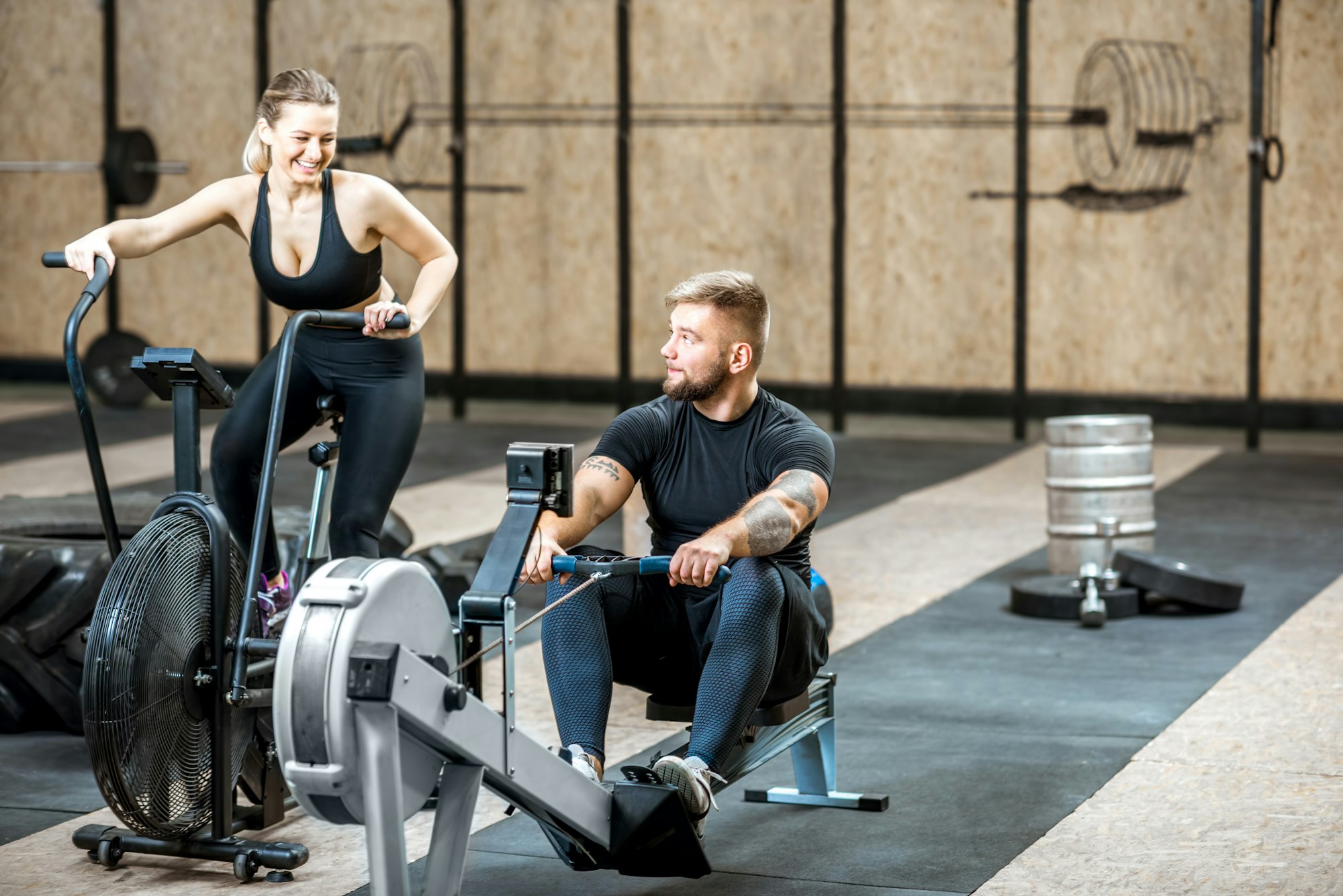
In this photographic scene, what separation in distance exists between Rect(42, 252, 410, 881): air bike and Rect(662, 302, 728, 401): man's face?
570 millimetres

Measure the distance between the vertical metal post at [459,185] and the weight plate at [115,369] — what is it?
66.1 inches

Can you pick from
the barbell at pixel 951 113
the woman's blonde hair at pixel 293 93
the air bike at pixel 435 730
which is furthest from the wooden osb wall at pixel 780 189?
the air bike at pixel 435 730

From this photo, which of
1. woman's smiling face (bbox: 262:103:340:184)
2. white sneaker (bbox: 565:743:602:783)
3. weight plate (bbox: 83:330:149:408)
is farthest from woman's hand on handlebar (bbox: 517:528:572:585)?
weight plate (bbox: 83:330:149:408)

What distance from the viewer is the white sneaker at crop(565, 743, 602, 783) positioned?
2.85 m

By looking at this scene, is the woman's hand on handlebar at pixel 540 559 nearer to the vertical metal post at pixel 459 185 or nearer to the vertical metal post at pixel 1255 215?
the vertical metal post at pixel 1255 215

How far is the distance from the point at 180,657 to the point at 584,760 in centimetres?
71

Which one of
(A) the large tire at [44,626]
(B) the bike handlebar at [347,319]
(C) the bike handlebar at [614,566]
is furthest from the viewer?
(A) the large tire at [44,626]

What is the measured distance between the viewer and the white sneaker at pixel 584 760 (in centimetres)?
285

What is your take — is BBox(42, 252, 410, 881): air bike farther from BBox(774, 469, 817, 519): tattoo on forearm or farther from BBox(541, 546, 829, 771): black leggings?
BBox(774, 469, 817, 519): tattoo on forearm

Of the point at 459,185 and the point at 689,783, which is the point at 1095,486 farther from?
the point at 459,185

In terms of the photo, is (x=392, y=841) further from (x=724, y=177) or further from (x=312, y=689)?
(x=724, y=177)

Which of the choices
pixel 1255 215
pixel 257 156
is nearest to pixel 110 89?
pixel 1255 215

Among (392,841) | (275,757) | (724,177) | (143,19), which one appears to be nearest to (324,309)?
(275,757)

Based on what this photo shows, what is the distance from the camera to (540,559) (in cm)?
284
